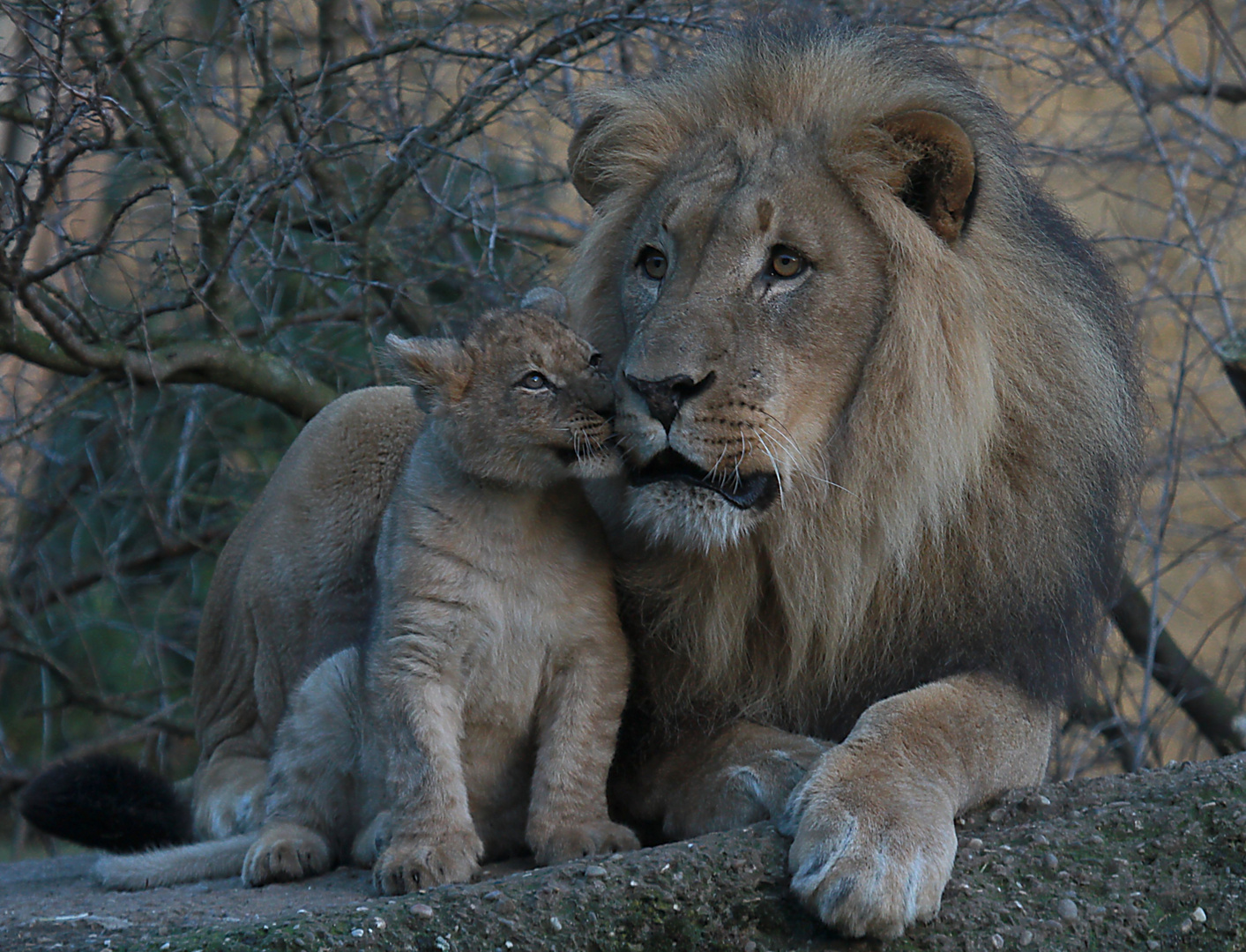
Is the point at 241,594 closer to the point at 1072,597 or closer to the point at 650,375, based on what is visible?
the point at 650,375

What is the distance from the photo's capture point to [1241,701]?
561 cm

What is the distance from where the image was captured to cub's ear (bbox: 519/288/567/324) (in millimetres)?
3016

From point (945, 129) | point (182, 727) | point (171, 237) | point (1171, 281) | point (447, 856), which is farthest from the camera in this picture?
point (1171, 281)

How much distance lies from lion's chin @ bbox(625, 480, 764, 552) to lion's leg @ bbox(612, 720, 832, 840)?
443 mm

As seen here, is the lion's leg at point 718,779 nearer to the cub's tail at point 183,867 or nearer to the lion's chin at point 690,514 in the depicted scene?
the lion's chin at point 690,514

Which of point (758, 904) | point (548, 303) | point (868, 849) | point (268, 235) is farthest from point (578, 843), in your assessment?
point (268, 235)

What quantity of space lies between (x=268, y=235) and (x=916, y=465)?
8.73 ft

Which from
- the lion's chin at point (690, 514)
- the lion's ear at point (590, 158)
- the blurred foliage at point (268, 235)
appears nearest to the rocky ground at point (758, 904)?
the lion's chin at point (690, 514)

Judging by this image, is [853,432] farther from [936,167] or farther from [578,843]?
[578,843]

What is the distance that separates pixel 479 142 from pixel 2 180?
180 centimetres

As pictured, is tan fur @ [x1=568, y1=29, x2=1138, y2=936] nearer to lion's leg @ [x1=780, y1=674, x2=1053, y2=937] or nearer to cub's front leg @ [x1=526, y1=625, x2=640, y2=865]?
lion's leg @ [x1=780, y1=674, x2=1053, y2=937]

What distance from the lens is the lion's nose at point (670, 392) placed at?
8.43 feet

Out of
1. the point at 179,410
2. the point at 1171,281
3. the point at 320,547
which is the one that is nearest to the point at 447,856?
the point at 320,547

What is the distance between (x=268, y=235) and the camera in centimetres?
464
